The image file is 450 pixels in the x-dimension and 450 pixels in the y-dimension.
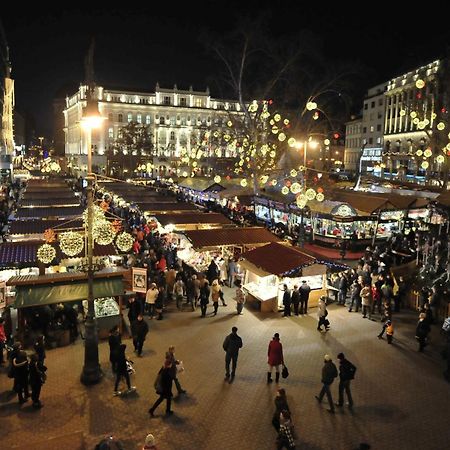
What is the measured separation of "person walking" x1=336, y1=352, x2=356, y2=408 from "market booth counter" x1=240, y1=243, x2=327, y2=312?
5289 mm

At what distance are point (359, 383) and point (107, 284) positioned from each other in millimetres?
6943

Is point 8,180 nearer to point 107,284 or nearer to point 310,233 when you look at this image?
point 310,233

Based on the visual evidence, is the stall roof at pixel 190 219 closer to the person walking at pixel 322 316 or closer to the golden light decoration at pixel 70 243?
the person walking at pixel 322 316

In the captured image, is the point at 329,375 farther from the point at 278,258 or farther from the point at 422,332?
the point at 278,258

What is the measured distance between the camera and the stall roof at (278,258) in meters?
14.3

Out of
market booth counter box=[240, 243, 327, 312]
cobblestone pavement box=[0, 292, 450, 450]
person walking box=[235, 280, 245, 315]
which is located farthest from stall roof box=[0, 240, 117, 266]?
market booth counter box=[240, 243, 327, 312]

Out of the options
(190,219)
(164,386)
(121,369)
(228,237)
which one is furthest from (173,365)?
(190,219)

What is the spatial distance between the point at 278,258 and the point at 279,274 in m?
1.17

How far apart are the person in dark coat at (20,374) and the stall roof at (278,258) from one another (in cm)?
765

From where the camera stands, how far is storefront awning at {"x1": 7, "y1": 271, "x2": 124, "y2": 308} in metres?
11.6

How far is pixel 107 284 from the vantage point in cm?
1241

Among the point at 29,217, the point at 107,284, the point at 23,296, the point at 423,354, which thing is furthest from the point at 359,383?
the point at 29,217

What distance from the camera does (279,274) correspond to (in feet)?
45.9

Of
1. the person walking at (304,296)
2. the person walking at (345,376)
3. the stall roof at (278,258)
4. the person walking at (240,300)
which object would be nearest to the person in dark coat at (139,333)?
the person walking at (240,300)
